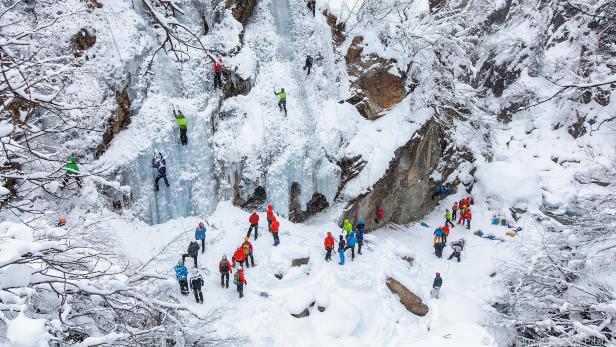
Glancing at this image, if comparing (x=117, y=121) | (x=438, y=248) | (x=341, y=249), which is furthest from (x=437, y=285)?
Answer: (x=117, y=121)

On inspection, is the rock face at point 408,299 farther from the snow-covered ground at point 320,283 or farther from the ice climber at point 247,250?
the ice climber at point 247,250

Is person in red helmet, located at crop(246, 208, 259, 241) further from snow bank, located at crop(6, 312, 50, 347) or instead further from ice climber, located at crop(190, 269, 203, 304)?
snow bank, located at crop(6, 312, 50, 347)

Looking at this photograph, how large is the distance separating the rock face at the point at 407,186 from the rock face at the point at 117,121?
28.7 feet

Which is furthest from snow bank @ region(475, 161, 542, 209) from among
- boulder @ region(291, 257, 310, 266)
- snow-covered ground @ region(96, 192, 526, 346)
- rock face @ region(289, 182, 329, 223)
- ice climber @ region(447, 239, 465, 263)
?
boulder @ region(291, 257, 310, 266)

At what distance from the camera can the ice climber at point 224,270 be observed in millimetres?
12047

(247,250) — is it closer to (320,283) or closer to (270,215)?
(270,215)

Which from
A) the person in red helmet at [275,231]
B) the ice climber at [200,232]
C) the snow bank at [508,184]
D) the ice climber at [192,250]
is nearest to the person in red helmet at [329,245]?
the person in red helmet at [275,231]

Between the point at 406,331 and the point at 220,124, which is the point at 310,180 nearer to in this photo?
the point at 220,124

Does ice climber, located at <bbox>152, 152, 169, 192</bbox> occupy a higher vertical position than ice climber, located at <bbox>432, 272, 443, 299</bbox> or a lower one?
higher

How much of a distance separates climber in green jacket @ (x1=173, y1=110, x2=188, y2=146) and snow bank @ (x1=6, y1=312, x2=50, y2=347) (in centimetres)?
1178

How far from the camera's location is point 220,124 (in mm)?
15680

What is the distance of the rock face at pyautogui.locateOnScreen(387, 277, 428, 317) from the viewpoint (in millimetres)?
13875

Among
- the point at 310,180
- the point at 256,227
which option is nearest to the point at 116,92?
the point at 256,227

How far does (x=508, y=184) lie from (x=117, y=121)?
55.6ft
